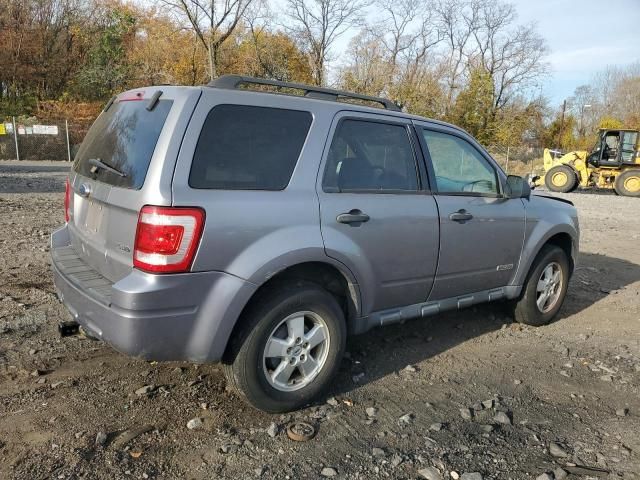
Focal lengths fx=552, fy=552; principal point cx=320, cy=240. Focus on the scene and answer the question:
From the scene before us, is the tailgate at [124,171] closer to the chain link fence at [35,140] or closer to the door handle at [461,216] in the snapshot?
the door handle at [461,216]

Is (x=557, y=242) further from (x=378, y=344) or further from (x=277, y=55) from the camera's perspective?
(x=277, y=55)

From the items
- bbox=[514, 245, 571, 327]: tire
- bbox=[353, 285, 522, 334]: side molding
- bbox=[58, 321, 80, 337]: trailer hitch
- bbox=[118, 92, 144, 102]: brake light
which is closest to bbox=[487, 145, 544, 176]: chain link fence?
bbox=[514, 245, 571, 327]: tire

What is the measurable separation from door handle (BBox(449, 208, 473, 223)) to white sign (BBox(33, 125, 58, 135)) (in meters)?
25.9

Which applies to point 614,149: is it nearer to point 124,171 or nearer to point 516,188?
point 516,188

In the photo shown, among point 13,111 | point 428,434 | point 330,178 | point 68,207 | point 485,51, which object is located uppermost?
point 485,51

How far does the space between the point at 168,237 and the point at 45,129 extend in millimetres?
26322

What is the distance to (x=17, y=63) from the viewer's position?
33.7m

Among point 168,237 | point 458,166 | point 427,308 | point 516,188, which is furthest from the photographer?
point 516,188

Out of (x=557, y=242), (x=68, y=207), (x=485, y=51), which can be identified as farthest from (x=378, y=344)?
(x=485, y=51)

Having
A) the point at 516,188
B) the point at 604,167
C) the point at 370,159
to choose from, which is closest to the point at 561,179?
the point at 604,167

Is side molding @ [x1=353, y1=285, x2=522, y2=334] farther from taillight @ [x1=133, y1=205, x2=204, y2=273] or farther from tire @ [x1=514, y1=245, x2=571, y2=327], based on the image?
taillight @ [x1=133, y1=205, x2=204, y2=273]

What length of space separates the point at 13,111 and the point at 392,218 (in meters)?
35.2

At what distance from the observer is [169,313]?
282 centimetres

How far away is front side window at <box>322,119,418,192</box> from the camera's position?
348cm
